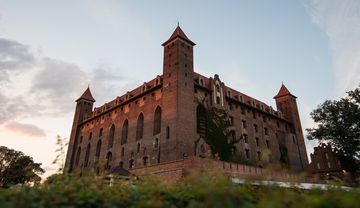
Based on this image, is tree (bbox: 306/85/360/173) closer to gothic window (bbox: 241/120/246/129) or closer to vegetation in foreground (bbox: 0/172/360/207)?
gothic window (bbox: 241/120/246/129)

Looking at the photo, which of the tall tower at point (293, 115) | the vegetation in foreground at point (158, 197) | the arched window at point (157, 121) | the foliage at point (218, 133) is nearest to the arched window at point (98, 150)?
Answer: the arched window at point (157, 121)

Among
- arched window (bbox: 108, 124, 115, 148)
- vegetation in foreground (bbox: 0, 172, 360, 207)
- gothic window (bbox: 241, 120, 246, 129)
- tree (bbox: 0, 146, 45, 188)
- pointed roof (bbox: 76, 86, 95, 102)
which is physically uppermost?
pointed roof (bbox: 76, 86, 95, 102)

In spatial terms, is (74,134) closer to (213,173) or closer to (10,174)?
(10,174)

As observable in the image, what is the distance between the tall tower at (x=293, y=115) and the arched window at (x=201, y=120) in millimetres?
19958

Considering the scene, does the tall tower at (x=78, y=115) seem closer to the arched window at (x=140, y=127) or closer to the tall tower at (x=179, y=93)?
the arched window at (x=140, y=127)

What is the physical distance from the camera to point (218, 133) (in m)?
32.0

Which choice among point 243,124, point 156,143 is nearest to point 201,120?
point 156,143

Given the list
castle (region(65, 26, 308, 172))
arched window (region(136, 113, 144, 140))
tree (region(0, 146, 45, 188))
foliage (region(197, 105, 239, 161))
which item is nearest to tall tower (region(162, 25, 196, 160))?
castle (region(65, 26, 308, 172))

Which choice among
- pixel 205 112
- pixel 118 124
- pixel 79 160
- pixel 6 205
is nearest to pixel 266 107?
pixel 205 112

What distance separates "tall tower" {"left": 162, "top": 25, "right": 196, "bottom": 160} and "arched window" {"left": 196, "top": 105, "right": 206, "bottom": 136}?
5.19 ft

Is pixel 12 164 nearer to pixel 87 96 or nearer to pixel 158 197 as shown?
pixel 87 96

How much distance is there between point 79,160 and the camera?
1780 inches

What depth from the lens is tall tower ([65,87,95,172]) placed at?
4694 cm

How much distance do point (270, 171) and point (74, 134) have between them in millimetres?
48309
